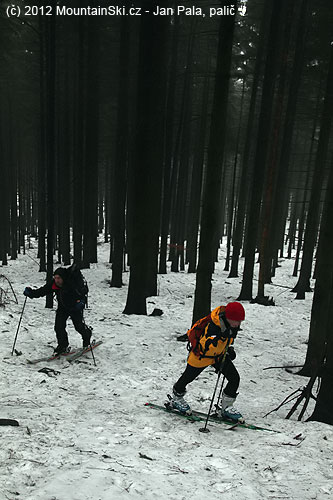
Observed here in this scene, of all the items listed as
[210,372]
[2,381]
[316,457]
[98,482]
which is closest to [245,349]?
[210,372]

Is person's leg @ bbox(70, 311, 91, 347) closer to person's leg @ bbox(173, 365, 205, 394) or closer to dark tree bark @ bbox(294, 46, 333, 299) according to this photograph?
person's leg @ bbox(173, 365, 205, 394)

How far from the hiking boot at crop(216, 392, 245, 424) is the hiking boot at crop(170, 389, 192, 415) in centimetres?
46

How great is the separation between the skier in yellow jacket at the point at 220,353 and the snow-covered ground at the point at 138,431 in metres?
0.26

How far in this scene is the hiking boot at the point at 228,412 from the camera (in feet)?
16.5

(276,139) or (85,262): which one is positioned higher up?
(276,139)

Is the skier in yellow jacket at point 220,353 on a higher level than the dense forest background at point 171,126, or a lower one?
lower

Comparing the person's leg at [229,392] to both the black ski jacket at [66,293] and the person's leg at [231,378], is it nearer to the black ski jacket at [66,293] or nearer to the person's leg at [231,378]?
the person's leg at [231,378]

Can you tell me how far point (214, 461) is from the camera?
386cm

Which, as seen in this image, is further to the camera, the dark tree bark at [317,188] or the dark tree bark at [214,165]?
the dark tree bark at [317,188]

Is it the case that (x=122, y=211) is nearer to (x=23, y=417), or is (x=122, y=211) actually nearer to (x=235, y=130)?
(x=23, y=417)

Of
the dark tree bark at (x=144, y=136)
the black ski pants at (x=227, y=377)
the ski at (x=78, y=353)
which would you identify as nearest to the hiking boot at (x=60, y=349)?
the ski at (x=78, y=353)

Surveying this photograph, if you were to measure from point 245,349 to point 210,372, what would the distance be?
83.6 inches

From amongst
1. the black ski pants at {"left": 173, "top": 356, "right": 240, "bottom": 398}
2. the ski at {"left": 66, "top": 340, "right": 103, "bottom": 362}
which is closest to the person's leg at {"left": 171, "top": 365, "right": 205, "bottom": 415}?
the black ski pants at {"left": 173, "top": 356, "right": 240, "bottom": 398}

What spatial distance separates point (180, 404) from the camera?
17.0 feet
